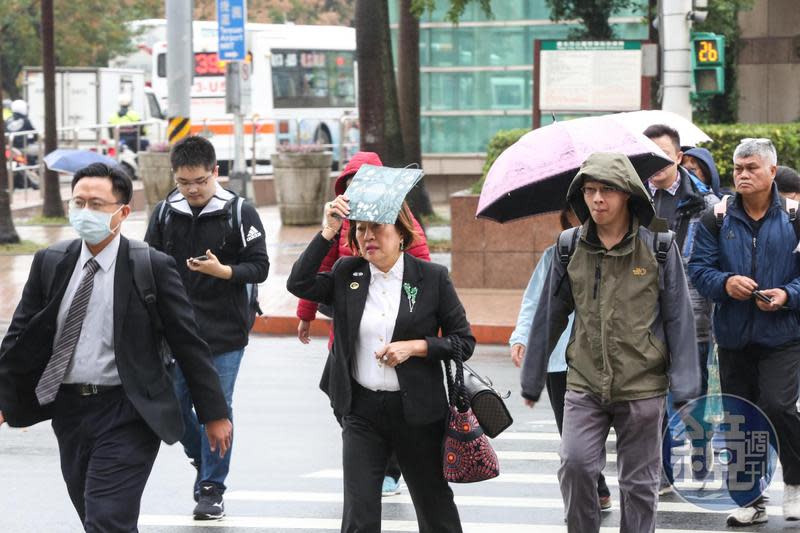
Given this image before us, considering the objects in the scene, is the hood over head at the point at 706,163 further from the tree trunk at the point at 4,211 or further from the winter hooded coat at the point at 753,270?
the tree trunk at the point at 4,211

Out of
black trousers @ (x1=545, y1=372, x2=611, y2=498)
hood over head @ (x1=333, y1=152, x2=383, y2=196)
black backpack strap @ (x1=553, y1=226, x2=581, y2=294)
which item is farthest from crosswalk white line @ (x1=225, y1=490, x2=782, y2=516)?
black backpack strap @ (x1=553, y1=226, x2=581, y2=294)

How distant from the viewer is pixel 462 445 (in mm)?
5707

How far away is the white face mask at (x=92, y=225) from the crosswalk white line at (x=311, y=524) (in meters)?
2.47

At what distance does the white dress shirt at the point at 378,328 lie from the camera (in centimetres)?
584

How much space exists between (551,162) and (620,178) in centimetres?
101

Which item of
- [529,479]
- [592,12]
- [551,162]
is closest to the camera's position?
[551,162]

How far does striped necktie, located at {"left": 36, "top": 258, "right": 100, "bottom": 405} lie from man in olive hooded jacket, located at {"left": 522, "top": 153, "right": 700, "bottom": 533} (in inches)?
77.0

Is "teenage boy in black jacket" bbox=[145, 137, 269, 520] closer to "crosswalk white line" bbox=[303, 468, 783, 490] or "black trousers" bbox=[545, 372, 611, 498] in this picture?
"crosswalk white line" bbox=[303, 468, 783, 490]

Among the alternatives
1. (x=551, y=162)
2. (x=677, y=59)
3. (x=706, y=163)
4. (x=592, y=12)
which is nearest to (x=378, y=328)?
(x=551, y=162)

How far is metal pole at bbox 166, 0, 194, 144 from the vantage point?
19156mm

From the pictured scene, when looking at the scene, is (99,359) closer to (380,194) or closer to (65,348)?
(65,348)

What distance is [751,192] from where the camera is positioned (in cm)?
725

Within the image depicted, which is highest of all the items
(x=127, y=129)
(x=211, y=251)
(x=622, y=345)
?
(x=127, y=129)

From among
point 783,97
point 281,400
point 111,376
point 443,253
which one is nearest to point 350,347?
point 111,376
